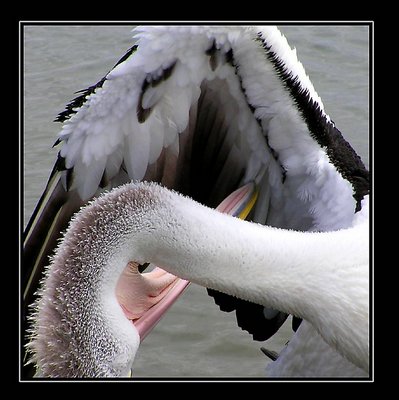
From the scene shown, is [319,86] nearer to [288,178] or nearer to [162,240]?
[288,178]

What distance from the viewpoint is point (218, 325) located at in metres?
4.45

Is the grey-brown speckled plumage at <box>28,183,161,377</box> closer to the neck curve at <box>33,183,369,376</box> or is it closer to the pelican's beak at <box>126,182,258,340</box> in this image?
the neck curve at <box>33,183,369,376</box>

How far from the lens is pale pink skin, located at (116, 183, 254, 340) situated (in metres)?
2.67

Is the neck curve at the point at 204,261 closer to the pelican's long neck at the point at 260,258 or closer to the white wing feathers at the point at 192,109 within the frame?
the pelican's long neck at the point at 260,258

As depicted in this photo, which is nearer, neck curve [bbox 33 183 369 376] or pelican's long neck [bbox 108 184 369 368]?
neck curve [bbox 33 183 369 376]

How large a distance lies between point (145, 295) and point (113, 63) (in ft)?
11.7

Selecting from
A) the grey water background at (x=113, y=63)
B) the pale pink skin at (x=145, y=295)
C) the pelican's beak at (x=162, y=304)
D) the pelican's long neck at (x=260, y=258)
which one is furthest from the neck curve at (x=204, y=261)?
the grey water background at (x=113, y=63)

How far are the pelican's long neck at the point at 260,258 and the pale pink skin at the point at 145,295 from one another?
Result: 18cm

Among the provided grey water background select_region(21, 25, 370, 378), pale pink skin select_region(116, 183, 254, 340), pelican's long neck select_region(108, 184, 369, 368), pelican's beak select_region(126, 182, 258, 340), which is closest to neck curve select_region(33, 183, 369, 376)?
pelican's long neck select_region(108, 184, 369, 368)

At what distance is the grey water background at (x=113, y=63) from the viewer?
4.23 meters

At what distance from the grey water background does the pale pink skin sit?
1.17 meters

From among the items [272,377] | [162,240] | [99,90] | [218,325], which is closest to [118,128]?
[99,90]

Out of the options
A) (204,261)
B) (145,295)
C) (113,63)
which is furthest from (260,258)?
(113,63)
